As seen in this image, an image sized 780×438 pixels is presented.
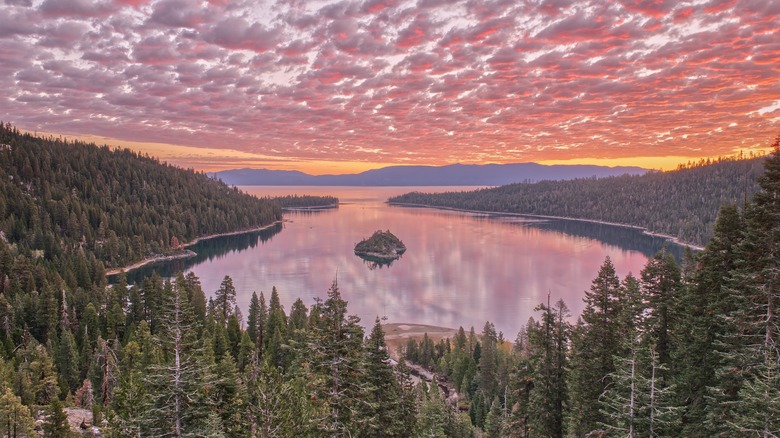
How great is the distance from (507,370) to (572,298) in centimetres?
5594

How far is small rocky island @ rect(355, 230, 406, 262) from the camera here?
168m

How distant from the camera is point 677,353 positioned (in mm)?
21766

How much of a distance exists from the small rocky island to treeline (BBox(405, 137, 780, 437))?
134m

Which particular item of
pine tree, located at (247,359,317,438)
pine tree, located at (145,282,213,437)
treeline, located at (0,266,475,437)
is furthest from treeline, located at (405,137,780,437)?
pine tree, located at (145,282,213,437)

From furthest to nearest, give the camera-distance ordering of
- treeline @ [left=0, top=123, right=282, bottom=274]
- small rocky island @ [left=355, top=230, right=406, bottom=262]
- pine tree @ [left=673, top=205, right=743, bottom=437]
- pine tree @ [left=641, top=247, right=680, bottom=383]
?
small rocky island @ [left=355, top=230, right=406, bottom=262]
treeline @ [left=0, top=123, right=282, bottom=274]
pine tree @ [left=641, top=247, right=680, bottom=383]
pine tree @ [left=673, top=205, right=743, bottom=437]

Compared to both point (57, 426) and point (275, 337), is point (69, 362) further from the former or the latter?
point (57, 426)

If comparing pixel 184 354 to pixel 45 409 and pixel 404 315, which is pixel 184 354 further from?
pixel 404 315

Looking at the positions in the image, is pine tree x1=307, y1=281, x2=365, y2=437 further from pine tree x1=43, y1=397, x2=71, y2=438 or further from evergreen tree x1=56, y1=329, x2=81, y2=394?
evergreen tree x1=56, y1=329, x2=81, y2=394

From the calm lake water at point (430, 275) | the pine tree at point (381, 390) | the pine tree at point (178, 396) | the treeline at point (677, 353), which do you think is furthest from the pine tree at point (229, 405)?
the calm lake water at point (430, 275)

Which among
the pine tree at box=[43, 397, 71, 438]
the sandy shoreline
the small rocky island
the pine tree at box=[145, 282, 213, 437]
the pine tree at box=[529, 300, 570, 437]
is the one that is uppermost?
the pine tree at box=[145, 282, 213, 437]

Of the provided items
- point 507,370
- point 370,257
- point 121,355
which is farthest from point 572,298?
point 121,355

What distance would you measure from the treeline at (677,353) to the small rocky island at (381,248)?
134 metres

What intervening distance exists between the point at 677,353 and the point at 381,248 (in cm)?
15255

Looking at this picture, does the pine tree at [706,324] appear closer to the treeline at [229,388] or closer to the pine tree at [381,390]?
the treeline at [229,388]
